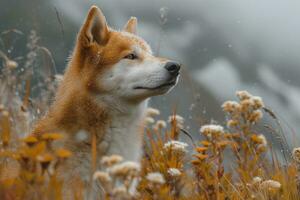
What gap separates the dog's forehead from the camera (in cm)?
414

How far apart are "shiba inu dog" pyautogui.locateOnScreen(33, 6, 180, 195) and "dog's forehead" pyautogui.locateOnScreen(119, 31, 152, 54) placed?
1 cm

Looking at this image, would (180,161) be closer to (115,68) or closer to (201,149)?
(201,149)

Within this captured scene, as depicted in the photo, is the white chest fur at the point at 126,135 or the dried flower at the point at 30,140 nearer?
the dried flower at the point at 30,140

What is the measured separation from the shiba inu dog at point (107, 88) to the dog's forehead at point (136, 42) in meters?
0.01

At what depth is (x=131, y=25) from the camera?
4711 mm

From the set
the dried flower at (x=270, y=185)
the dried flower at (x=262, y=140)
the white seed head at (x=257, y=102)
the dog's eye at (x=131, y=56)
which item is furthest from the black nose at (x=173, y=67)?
the dried flower at (x=270, y=185)

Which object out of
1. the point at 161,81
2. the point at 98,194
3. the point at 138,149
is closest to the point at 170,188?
the point at 98,194

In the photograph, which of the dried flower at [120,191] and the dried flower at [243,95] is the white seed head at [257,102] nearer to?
the dried flower at [243,95]

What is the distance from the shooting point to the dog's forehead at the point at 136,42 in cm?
414

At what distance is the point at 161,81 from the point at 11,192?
6.46 ft

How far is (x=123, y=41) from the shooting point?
4098 millimetres

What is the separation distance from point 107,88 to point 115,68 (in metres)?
0.19

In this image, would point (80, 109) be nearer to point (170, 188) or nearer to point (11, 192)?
point (170, 188)

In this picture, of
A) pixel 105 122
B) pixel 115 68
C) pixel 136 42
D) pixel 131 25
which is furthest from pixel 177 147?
pixel 131 25
